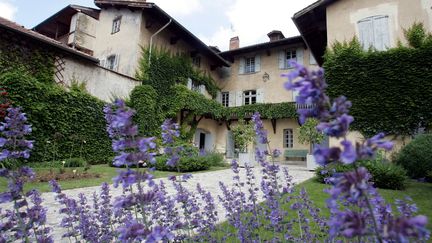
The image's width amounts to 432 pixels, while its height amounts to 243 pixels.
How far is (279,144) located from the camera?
65.3 feet

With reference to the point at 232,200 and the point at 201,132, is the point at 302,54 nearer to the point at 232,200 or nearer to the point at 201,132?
the point at 201,132

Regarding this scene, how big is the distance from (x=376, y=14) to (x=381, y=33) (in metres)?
0.96

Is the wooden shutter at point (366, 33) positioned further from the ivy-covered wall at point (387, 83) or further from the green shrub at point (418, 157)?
the green shrub at point (418, 157)

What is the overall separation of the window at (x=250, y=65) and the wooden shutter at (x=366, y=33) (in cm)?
1018

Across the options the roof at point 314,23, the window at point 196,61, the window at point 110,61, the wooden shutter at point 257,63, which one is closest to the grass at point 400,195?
the roof at point 314,23

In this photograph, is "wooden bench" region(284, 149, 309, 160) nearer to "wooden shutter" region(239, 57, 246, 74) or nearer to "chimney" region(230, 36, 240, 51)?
"wooden shutter" region(239, 57, 246, 74)

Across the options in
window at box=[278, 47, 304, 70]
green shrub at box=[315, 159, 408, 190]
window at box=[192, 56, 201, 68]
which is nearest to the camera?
green shrub at box=[315, 159, 408, 190]

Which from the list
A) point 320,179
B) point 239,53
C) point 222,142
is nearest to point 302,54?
point 239,53

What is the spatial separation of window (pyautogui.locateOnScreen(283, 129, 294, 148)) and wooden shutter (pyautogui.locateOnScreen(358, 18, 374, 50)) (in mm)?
8404

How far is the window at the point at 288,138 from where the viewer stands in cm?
1969

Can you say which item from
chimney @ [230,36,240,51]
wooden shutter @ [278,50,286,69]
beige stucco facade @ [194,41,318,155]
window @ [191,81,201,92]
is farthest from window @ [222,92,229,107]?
wooden shutter @ [278,50,286,69]

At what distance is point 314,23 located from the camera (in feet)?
49.0

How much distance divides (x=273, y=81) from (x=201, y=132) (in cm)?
693

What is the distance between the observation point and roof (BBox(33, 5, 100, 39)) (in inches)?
742
